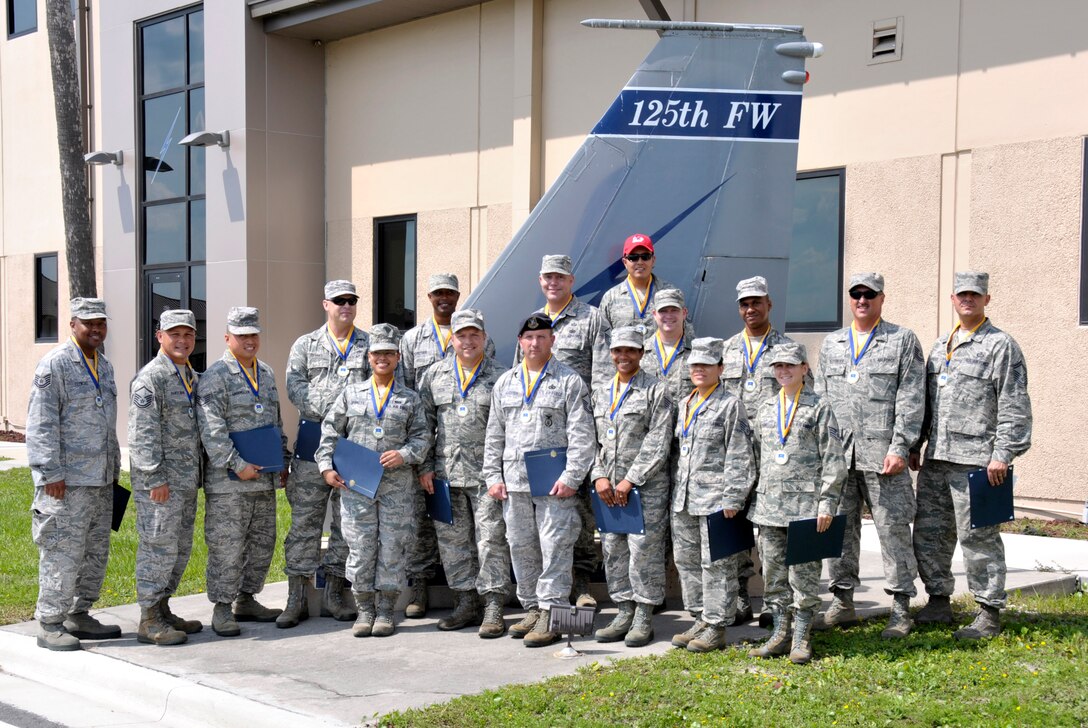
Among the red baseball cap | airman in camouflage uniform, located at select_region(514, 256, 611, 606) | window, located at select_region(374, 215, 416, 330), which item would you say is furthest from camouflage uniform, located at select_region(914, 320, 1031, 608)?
window, located at select_region(374, 215, 416, 330)

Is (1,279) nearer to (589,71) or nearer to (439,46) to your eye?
(439,46)

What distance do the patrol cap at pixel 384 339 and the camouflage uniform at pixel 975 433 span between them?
310cm

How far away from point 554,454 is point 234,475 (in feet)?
6.43

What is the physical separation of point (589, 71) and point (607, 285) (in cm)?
655

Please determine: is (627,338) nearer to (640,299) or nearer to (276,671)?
(640,299)

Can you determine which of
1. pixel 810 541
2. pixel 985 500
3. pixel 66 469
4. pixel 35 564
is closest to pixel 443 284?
pixel 66 469

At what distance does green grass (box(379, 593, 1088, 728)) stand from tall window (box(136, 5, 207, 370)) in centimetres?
1195

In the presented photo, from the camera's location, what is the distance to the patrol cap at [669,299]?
6.24m

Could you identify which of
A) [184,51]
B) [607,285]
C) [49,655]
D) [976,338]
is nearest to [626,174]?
[607,285]

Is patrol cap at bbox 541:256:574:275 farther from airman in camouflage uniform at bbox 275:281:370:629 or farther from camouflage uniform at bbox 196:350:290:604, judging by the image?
camouflage uniform at bbox 196:350:290:604

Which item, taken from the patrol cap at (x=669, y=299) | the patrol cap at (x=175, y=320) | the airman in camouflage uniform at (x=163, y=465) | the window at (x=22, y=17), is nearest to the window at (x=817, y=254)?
the patrol cap at (x=669, y=299)

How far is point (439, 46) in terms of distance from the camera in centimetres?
1443

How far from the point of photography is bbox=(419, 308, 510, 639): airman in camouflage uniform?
6371 mm

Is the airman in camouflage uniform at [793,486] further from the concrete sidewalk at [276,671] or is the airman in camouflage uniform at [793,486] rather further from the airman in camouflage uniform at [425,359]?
the airman in camouflage uniform at [425,359]
